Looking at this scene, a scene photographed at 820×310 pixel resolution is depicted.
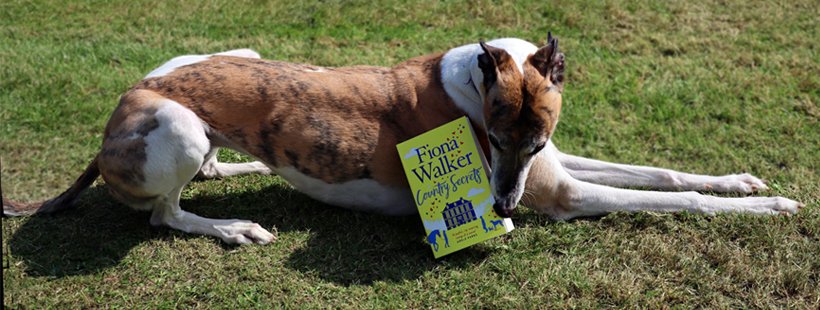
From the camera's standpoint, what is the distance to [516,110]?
4473mm

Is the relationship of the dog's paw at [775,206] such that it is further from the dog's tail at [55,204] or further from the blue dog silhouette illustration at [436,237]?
the dog's tail at [55,204]

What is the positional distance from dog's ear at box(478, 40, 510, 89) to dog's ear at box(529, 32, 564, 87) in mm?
172

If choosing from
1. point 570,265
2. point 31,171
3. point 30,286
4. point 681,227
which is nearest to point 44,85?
point 31,171

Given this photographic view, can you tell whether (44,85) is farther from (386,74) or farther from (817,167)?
(817,167)

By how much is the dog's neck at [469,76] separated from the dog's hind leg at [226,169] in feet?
5.56

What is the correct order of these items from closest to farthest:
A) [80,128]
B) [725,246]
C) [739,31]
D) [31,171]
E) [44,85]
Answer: [725,246]
[31,171]
[80,128]
[44,85]
[739,31]

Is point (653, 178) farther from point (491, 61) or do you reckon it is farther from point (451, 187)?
point (491, 61)

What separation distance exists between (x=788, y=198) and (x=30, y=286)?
16.2ft

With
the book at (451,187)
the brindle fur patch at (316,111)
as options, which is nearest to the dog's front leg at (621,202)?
the book at (451,187)

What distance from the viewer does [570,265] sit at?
4.97m

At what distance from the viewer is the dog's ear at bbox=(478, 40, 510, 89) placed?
4.55m

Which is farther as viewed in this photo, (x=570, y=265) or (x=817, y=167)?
(x=817, y=167)

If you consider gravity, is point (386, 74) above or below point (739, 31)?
above

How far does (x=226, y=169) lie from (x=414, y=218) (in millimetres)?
1547
